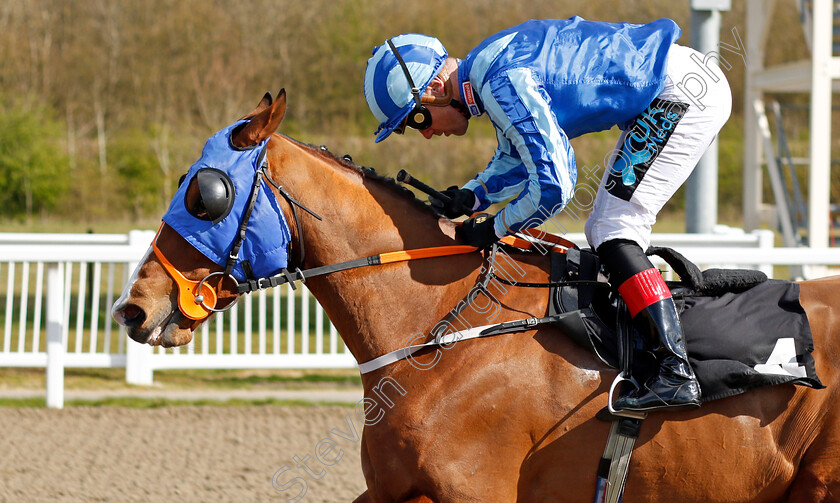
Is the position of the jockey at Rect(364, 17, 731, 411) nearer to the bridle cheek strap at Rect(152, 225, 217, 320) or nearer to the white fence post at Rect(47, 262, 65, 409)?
the bridle cheek strap at Rect(152, 225, 217, 320)

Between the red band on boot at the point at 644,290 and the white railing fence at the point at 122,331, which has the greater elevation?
the red band on boot at the point at 644,290

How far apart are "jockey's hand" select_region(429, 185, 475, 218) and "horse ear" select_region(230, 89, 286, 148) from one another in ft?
1.87

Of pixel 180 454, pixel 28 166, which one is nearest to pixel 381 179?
pixel 180 454

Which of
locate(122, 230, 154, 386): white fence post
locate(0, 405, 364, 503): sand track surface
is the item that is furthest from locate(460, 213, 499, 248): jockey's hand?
locate(122, 230, 154, 386): white fence post

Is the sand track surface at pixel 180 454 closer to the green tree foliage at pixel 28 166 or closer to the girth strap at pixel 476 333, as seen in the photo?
the girth strap at pixel 476 333

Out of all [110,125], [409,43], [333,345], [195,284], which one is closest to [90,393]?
[333,345]

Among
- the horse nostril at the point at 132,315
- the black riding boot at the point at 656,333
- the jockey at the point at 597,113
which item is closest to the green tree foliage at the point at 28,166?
the horse nostril at the point at 132,315

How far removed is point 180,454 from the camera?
4602 mm

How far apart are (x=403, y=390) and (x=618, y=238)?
2.50 feet

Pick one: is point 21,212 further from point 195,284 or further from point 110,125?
point 195,284

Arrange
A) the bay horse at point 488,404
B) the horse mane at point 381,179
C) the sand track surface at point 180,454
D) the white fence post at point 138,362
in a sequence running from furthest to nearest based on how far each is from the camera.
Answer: the white fence post at point 138,362
the sand track surface at point 180,454
the horse mane at point 381,179
the bay horse at point 488,404

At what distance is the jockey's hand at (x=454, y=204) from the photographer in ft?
8.42

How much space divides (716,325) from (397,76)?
116 centimetres

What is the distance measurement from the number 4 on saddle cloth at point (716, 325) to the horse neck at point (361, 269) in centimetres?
32
